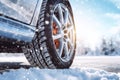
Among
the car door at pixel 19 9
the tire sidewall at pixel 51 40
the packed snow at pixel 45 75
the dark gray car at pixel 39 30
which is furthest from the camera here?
the tire sidewall at pixel 51 40

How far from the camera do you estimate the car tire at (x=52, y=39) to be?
327 cm

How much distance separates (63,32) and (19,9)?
96cm

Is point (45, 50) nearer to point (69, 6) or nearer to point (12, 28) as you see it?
point (12, 28)

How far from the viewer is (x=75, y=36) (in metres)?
4.11

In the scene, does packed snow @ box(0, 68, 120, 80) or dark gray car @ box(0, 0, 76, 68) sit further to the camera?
dark gray car @ box(0, 0, 76, 68)

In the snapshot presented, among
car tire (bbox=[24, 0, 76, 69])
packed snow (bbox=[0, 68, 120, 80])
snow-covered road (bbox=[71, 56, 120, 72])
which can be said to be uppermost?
car tire (bbox=[24, 0, 76, 69])

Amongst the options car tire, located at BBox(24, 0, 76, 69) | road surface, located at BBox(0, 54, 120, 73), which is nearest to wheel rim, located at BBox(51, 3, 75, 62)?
car tire, located at BBox(24, 0, 76, 69)

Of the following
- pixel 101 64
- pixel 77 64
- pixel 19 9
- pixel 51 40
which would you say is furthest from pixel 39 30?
pixel 101 64

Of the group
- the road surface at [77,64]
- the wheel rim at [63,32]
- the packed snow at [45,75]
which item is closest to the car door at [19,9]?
the wheel rim at [63,32]

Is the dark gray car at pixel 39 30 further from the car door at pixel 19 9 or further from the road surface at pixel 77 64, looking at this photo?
the road surface at pixel 77 64

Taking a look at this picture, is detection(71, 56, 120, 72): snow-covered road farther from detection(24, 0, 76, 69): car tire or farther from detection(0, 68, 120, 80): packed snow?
detection(0, 68, 120, 80): packed snow

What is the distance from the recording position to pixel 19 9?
113 inches

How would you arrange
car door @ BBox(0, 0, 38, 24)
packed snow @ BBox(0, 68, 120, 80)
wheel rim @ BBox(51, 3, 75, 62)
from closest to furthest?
packed snow @ BBox(0, 68, 120, 80) < car door @ BBox(0, 0, 38, 24) < wheel rim @ BBox(51, 3, 75, 62)

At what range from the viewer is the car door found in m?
2.65
